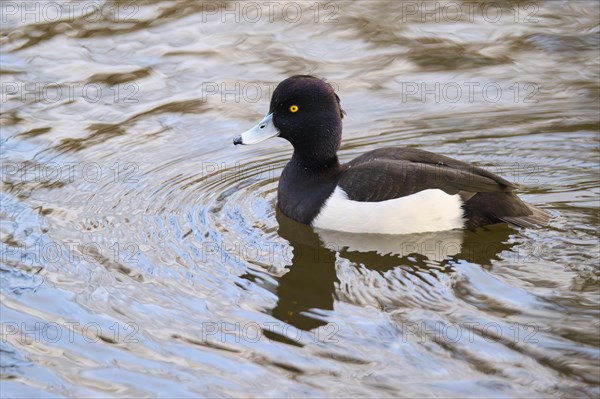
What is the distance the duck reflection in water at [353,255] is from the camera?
7.00 meters

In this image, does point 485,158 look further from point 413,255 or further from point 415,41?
point 415,41

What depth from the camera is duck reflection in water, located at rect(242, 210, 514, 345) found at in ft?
23.0

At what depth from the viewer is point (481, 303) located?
264 inches

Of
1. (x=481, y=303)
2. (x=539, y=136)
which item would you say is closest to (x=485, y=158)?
(x=539, y=136)

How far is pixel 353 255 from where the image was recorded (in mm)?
7641

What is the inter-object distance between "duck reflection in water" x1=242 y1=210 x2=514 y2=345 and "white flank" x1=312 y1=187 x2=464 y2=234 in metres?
0.06

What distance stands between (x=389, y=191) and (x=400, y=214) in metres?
0.19
